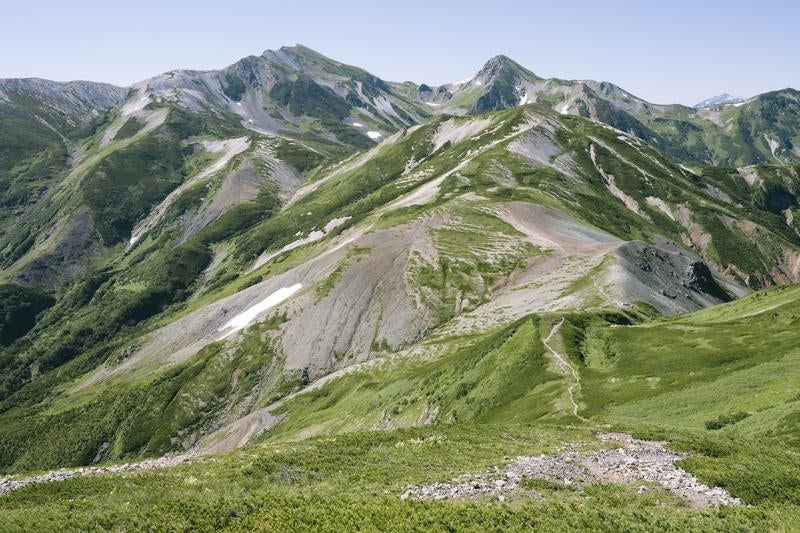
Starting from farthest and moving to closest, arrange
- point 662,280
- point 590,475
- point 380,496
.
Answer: point 662,280 → point 590,475 → point 380,496

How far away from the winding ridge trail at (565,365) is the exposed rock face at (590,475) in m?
17.6

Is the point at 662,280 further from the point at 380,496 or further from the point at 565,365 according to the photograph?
the point at 380,496

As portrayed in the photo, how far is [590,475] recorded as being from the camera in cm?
2955

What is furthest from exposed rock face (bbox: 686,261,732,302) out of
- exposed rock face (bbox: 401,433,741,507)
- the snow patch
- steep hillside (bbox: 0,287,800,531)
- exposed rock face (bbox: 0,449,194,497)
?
exposed rock face (bbox: 0,449,194,497)

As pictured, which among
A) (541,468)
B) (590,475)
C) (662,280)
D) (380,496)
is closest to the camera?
(380,496)

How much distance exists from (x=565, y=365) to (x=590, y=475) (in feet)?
119

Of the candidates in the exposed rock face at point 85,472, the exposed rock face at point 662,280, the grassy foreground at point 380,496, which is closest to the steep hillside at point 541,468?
the grassy foreground at point 380,496

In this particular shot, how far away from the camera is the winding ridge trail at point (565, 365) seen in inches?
2095

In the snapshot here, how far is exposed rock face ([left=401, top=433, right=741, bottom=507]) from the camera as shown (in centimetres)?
2633

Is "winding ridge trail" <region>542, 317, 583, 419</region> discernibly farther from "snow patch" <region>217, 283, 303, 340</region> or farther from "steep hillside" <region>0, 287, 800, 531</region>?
"snow patch" <region>217, 283, 303, 340</region>

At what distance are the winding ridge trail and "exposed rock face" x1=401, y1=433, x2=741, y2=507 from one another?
57.8 feet

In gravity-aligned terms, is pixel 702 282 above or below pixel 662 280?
below

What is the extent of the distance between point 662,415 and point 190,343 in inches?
6663

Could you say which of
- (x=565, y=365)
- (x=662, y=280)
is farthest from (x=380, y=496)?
(x=662, y=280)
